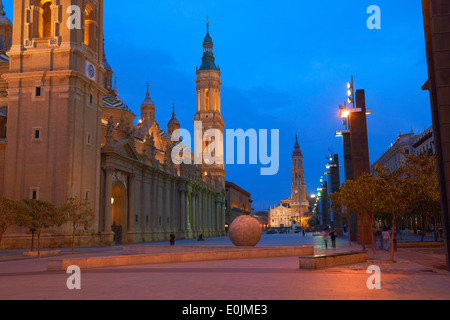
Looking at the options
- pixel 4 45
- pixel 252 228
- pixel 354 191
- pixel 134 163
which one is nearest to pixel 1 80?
pixel 4 45

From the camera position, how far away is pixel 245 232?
28.8 meters

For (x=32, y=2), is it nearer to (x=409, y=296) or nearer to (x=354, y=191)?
(x=354, y=191)

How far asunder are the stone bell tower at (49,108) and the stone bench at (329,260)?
88.1ft

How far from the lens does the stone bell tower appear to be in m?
40.7

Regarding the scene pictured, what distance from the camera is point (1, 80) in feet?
174

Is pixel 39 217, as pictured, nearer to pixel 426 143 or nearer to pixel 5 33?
pixel 5 33

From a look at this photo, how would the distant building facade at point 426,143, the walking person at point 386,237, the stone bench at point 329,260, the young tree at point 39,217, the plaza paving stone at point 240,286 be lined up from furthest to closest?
the distant building facade at point 426,143 < the walking person at point 386,237 < the young tree at point 39,217 < the stone bench at point 329,260 < the plaza paving stone at point 240,286

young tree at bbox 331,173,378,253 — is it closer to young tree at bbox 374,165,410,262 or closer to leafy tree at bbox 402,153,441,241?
young tree at bbox 374,165,410,262

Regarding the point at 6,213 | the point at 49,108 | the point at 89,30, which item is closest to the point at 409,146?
the point at 89,30

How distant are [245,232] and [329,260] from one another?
9.59 m

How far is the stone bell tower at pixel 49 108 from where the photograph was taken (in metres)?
40.7

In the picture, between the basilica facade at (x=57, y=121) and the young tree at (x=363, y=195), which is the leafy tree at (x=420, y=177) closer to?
the young tree at (x=363, y=195)

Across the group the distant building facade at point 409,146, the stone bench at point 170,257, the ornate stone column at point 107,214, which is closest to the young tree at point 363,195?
the stone bench at point 170,257

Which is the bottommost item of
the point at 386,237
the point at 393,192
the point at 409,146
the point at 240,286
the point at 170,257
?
the point at 240,286
